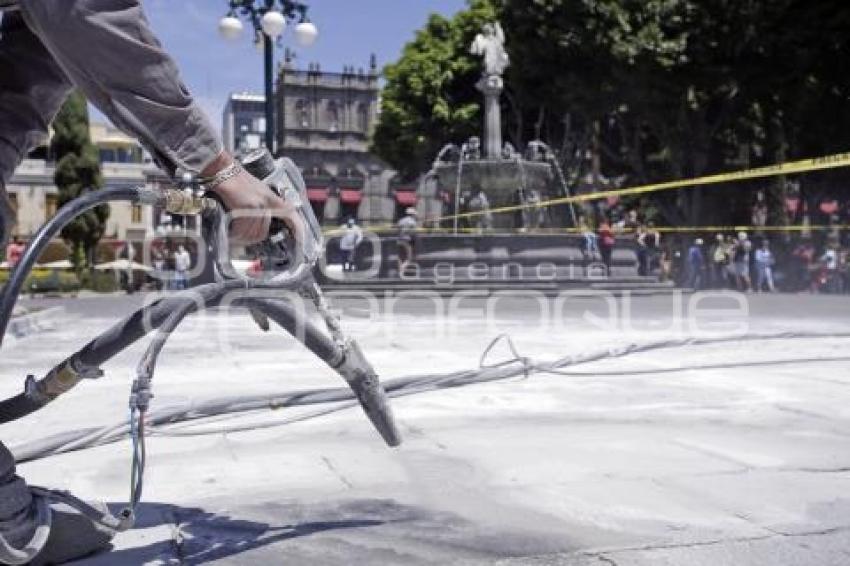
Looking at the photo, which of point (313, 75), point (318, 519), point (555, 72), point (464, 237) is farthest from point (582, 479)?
point (313, 75)

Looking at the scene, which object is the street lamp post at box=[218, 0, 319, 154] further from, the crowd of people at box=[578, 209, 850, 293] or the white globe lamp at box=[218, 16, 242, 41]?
the crowd of people at box=[578, 209, 850, 293]

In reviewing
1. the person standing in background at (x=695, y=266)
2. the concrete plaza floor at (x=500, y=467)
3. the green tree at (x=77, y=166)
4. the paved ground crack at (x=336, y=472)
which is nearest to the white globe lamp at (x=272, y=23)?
the concrete plaza floor at (x=500, y=467)

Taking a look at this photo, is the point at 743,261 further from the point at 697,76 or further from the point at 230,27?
the point at 230,27

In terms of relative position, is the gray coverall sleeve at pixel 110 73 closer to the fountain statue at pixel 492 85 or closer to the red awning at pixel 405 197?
the fountain statue at pixel 492 85

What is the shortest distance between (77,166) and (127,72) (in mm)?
32851

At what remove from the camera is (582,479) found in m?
3.56

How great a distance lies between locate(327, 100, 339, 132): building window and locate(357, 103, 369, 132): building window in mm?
1955

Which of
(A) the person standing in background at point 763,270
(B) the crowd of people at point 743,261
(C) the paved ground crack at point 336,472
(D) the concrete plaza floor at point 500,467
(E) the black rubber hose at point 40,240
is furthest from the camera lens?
(A) the person standing in background at point 763,270

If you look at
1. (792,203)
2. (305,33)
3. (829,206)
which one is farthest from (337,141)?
(305,33)

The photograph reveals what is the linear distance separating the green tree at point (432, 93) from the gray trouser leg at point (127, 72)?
38.4 meters

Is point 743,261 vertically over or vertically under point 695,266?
over

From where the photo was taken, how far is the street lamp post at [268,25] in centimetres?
1608

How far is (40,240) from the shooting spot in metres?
2.32

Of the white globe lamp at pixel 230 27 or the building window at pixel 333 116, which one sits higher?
the building window at pixel 333 116
